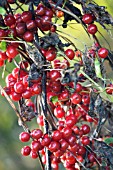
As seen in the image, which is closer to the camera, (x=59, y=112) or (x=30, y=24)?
(x=30, y=24)

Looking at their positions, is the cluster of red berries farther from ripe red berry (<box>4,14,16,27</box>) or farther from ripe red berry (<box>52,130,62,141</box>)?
ripe red berry (<box>4,14,16,27</box>)

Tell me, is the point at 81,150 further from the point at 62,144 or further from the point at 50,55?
the point at 50,55

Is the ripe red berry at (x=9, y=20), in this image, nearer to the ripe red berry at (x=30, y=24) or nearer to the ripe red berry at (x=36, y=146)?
the ripe red berry at (x=30, y=24)

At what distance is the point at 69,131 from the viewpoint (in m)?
0.62

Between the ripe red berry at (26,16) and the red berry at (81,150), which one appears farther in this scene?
the red berry at (81,150)

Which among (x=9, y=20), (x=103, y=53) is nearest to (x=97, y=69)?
(x=103, y=53)

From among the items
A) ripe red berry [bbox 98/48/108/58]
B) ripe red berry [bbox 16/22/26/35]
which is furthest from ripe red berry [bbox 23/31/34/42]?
ripe red berry [bbox 98/48/108/58]

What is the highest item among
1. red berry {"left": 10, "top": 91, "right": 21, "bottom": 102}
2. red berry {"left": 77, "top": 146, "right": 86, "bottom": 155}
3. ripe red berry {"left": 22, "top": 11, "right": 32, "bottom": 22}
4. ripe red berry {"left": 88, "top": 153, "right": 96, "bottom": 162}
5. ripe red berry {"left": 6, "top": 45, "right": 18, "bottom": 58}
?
ripe red berry {"left": 22, "top": 11, "right": 32, "bottom": 22}

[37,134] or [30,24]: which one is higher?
[30,24]

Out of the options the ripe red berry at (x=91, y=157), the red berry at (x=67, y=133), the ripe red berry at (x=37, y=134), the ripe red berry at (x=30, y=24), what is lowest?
the ripe red berry at (x=91, y=157)

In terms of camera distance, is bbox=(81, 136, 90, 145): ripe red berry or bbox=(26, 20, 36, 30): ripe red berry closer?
bbox=(26, 20, 36, 30): ripe red berry

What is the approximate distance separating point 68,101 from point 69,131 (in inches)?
2.4

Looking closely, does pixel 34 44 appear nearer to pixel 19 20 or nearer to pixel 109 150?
pixel 19 20

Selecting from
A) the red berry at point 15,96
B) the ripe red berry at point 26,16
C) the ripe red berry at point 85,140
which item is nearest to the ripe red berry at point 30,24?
the ripe red berry at point 26,16
